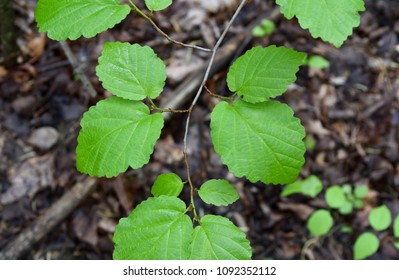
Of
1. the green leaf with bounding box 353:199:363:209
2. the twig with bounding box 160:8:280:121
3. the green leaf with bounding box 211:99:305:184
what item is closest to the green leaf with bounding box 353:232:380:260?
the green leaf with bounding box 353:199:363:209

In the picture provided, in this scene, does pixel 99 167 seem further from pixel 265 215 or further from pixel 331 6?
pixel 265 215

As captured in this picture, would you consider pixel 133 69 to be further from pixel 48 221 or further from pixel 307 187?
pixel 307 187

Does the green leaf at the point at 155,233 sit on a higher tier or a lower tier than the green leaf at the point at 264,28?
higher

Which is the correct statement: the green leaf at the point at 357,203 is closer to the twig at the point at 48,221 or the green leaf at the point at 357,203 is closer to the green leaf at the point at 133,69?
the twig at the point at 48,221

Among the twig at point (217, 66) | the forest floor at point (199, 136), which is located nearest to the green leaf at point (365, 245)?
the forest floor at point (199, 136)

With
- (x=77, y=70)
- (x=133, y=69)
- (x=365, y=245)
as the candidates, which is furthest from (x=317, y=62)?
(x=133, y=69)

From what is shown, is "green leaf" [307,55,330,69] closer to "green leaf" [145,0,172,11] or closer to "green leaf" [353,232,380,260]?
"green leaf" [353,232,380,260]
